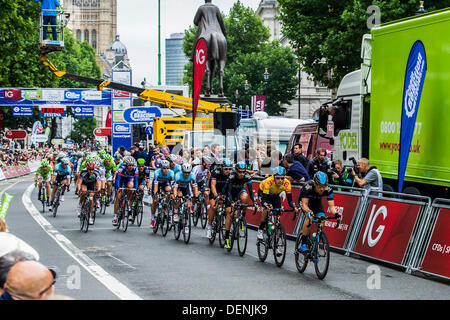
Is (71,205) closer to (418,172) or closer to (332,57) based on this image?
(332,57)

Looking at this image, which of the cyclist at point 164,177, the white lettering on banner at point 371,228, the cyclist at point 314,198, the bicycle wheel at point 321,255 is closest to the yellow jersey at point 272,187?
the cyclist at point 314,198

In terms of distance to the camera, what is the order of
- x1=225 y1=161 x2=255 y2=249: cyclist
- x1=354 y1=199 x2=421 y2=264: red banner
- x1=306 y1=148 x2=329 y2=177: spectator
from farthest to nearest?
x1=306 y1=148 x2=329 y2=177: spectator
x1=225 y1=161 x2=255 y2=249: cyclist
x1=354 y1=199 x2=421 y2=264: red banner

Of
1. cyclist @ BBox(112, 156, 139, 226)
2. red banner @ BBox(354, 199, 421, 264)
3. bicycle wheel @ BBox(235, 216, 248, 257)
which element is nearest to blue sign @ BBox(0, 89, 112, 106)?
cyclist @ BBox(112, 156, 139, 226)

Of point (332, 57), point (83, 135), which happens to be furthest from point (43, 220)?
point (83, 135)

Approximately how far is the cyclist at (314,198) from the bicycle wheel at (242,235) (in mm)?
2209

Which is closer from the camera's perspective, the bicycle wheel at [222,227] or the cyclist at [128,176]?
the bicycle wheel at [222,227]

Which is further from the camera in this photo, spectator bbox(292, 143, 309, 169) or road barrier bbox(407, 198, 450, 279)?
spectator bbox(292, 143, 309, 169)

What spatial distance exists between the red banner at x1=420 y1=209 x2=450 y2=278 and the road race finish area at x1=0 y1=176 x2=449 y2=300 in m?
0.21

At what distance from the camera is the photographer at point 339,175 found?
56.4 ft

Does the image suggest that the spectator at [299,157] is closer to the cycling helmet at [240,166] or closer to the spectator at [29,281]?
the cycling helmet at [240,166]

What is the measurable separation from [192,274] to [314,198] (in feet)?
7.07

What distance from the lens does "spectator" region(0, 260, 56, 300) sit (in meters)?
3.81

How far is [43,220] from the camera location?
68.3ft

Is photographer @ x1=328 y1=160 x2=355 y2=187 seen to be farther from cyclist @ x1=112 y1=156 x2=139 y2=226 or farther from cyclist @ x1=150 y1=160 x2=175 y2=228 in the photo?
cyclist @ x1=112 y1=156 x2=139 y2=226
